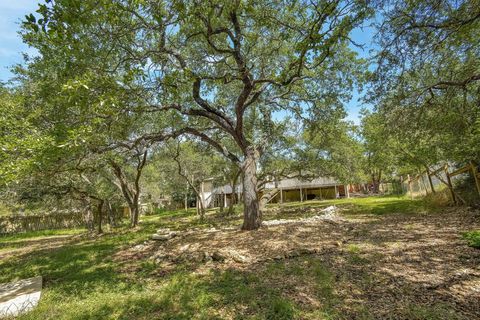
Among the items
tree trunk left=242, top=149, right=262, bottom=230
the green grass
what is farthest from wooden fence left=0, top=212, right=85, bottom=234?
the green grass

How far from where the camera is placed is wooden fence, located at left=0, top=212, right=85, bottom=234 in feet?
66.5

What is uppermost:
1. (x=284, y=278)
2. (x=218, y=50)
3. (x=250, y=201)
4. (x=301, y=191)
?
(x=218, y=50)

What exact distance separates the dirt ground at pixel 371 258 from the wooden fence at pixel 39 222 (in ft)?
55.7

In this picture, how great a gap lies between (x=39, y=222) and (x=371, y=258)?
2512 centimetres

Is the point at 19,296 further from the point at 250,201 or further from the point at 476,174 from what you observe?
the point at 476,174

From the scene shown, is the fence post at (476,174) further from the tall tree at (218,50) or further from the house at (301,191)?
the house at (301,191)

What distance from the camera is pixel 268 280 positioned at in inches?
169

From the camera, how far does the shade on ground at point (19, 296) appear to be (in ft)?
13.3

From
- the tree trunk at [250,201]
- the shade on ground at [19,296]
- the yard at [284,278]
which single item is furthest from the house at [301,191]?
the shade on ground at [19,296]

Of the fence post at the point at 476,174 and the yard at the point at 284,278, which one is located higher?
the fence post at the point at 476,174

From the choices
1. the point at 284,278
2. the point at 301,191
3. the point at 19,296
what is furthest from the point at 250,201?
the point at 301,191

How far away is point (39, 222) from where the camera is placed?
21250mm

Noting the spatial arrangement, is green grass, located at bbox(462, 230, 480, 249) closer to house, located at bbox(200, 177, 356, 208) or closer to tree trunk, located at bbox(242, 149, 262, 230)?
tree trunk, located at bbox(242, 149, 262, 230)

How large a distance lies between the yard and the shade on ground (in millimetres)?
183
